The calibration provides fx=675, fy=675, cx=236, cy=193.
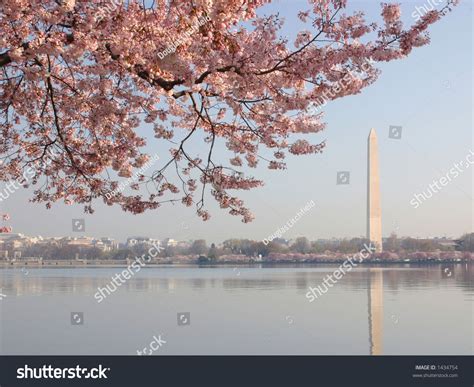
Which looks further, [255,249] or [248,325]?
[255,249]

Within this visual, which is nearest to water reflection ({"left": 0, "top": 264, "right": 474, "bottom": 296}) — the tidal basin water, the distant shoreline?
the tidal basin water

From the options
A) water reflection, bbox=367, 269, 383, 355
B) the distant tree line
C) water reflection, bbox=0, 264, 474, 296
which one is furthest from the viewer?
the distant tree line

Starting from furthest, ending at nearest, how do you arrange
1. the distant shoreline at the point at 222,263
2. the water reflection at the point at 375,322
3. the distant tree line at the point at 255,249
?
the distant tree line at the point at 255,249, the distant shoreline at the point at 222,263, the water reflection at the point at 375,322

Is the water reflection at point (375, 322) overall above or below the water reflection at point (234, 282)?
above

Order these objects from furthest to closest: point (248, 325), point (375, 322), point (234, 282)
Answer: point (234, 282), point (375, 322), point (248, 325)

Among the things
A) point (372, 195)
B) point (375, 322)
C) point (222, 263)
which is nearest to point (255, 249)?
point (222, 263)

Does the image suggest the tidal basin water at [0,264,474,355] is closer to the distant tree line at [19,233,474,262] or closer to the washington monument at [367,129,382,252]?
the washington monument at [367,129,382,252]

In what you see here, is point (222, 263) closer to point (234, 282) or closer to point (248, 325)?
point (234, 282)

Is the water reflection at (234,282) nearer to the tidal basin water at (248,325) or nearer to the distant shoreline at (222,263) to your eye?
the tidal basin water at (248,325)

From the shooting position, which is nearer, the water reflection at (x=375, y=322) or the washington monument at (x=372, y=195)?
the water reflection at (x=375, y=322)

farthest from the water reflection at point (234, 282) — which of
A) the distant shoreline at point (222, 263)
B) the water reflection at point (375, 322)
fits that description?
the distant shoreline at point (222, 263)

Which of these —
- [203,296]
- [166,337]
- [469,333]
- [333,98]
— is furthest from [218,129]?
[203,296]

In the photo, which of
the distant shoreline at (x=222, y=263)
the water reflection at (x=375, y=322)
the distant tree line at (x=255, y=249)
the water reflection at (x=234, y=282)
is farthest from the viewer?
the distant tree line at (x=255, y=249)
